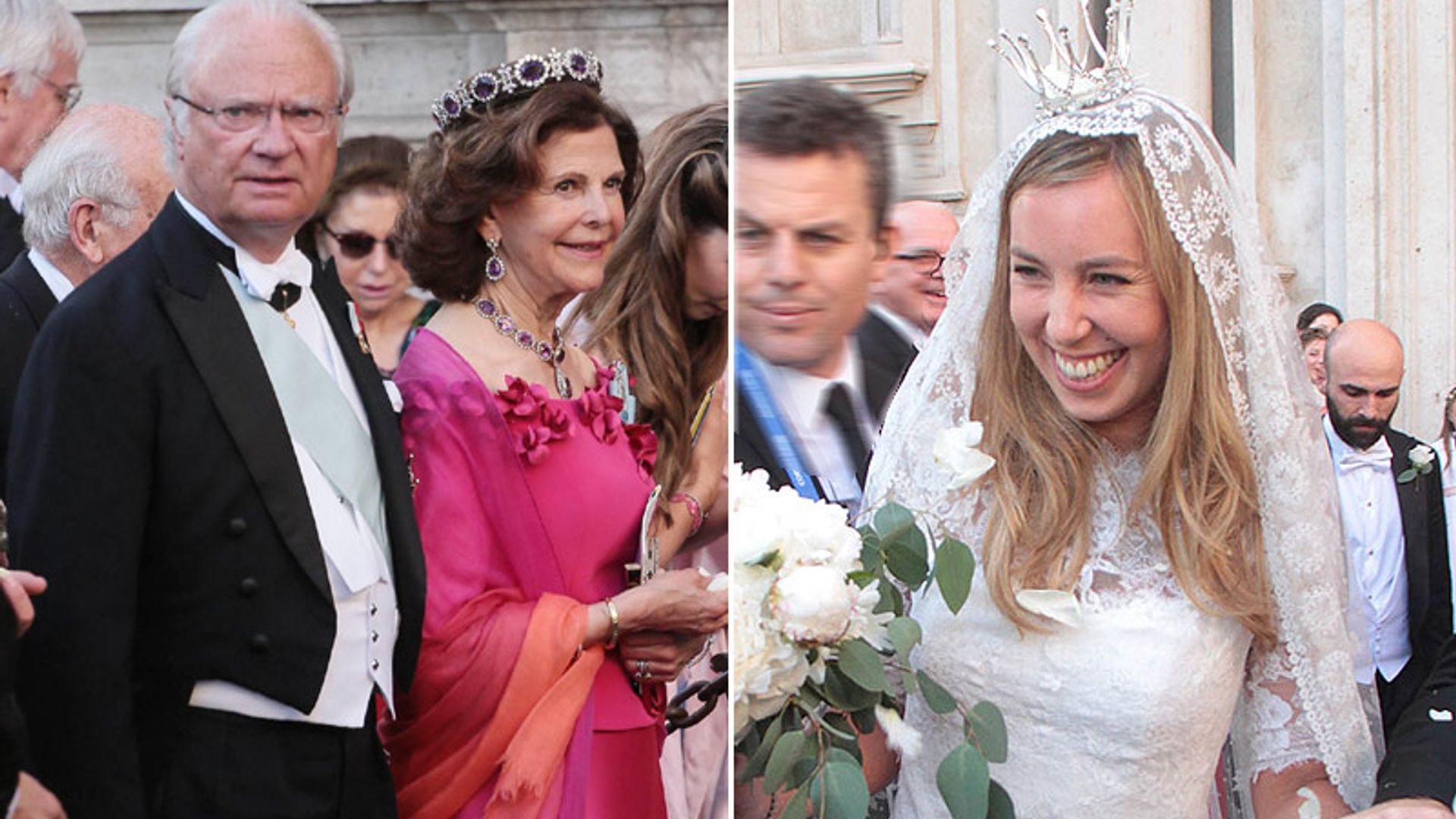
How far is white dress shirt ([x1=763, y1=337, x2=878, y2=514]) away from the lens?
6.84 feet

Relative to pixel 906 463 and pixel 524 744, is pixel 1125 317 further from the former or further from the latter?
pixel 524 744

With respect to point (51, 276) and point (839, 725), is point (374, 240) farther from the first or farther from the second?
point (839, 725)

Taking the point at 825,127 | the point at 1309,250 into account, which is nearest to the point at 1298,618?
the point at 1309,250

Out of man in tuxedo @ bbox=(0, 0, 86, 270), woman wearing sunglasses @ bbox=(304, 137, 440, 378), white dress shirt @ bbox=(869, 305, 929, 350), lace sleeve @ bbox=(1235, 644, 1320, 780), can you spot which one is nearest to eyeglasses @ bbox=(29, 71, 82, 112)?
man in tuxedo @ bbox=(0, 0, 86, 270)

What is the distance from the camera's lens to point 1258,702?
202 centimetres

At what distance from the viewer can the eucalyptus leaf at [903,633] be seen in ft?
6.40

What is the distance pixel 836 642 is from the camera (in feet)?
6.23

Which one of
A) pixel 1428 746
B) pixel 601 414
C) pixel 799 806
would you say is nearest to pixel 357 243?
pixel 601 414

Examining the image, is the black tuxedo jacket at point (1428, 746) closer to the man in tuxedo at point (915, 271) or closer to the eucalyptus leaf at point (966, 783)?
the eucalyptus leaf at point (966, 783)

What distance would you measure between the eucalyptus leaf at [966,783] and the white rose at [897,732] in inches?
1.9

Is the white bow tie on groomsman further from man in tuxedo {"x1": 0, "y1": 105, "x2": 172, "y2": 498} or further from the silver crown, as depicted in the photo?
man in tuxedo {"x1": 0, "y1": 105, "x2": 172, "y2": 498}

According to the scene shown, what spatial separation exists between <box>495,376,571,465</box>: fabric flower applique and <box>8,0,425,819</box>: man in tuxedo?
140mm

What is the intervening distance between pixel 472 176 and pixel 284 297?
284 mm

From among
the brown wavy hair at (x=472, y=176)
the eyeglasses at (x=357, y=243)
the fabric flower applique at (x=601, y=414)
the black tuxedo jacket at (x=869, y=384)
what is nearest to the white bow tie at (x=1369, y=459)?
the black tuxedo jacket at (x=869, y=384)
